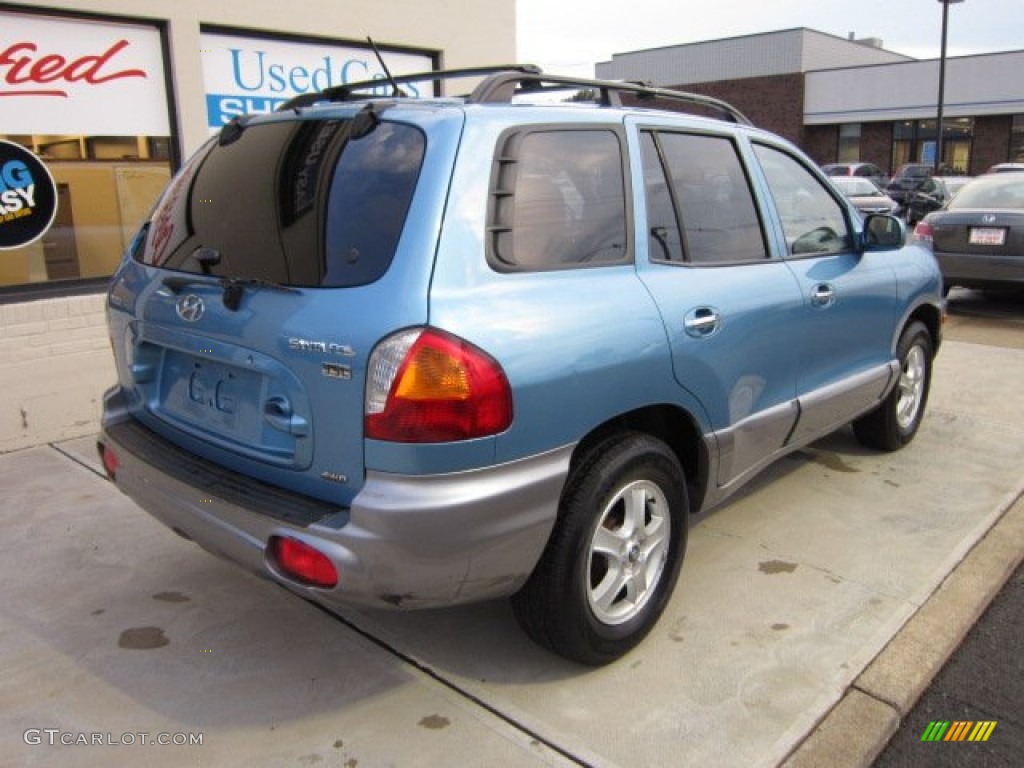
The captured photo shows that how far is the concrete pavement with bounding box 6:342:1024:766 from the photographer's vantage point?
8.62 ft

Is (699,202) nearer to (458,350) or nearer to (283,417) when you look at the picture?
(458,350)

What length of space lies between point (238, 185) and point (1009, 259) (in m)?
8.57

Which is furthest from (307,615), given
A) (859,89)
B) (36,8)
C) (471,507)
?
(859,89)

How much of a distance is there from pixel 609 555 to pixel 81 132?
462 centimetres

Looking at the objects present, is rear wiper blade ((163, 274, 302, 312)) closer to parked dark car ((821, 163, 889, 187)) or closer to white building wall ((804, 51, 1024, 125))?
parked dark car ((821, 163, 889, 187))

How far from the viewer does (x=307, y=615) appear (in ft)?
11.0

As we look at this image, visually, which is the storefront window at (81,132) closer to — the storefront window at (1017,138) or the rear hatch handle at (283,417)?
the rear hatch handle at (283,417)

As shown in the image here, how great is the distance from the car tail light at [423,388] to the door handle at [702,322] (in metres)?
1.02

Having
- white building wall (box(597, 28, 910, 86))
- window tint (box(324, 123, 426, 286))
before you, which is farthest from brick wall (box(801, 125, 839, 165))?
window tint (box(324, 123, 426, 286))

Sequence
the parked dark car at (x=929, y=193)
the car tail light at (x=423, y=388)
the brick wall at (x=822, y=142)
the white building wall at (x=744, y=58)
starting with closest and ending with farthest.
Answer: the car tail light at (x=423, y=388) < the parked dark car at (x=929, y=193) < the brick wall at (x=822, y=142) < the white building wall at (x=744, y=58)

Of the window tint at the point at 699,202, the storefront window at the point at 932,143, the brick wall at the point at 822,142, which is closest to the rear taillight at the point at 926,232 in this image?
the window tint at the point at 699,202

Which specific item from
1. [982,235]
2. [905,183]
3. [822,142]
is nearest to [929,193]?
[905,183]

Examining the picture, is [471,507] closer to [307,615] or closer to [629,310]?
[629,310]

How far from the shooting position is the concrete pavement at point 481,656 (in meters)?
2.63
